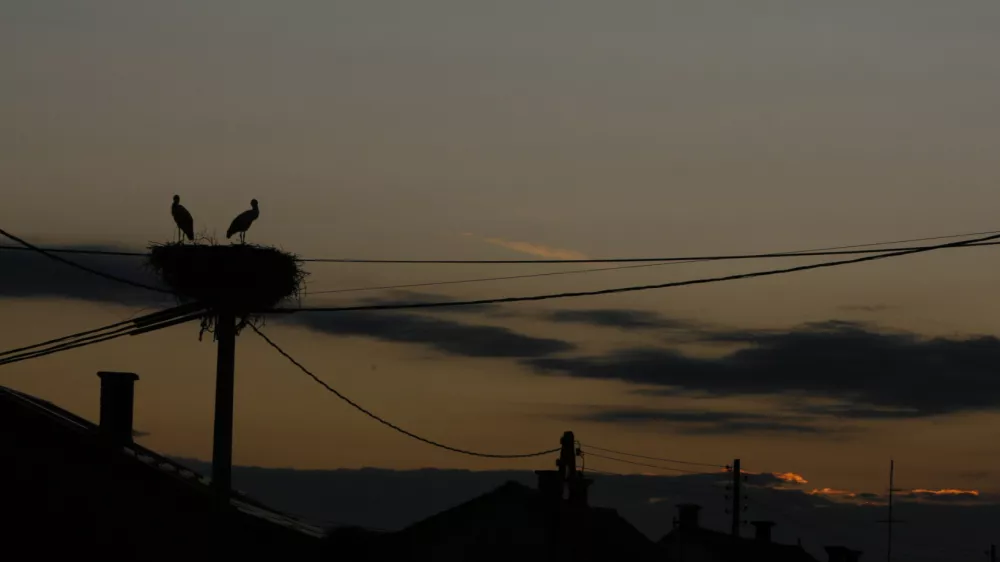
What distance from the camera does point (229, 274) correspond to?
2434 cm

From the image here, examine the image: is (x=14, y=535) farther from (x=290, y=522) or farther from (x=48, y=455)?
Answer: (x=290, y=522)

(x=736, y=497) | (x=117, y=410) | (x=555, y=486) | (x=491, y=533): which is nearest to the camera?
(x=555, y=486)

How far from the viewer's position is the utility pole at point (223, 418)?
2247 centimetres

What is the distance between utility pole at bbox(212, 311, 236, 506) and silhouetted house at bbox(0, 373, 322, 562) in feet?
4.69

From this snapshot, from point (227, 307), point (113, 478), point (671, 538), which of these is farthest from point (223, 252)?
point (671, 538)

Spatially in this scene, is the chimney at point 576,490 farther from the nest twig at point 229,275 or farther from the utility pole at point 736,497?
the utility pole at point 736,497

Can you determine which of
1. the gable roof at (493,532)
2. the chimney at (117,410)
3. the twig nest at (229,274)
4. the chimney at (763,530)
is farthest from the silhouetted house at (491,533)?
the chimney at (763,530)

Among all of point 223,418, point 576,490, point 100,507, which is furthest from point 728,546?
point 223,418

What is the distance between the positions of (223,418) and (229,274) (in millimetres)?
2740

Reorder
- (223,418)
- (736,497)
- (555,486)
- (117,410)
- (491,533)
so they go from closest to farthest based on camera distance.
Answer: (223,418) → (555,486) → (117,410) → (491,533) → (736,497)

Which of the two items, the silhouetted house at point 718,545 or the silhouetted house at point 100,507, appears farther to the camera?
the silhouetted house at point 718,545

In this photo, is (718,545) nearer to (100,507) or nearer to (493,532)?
(493,532)

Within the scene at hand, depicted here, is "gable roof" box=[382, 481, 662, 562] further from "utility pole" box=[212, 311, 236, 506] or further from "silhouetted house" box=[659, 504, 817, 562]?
"silhouetted house" box=[659, 504, 817, 562]

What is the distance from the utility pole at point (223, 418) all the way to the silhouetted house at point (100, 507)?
4.69 feet
